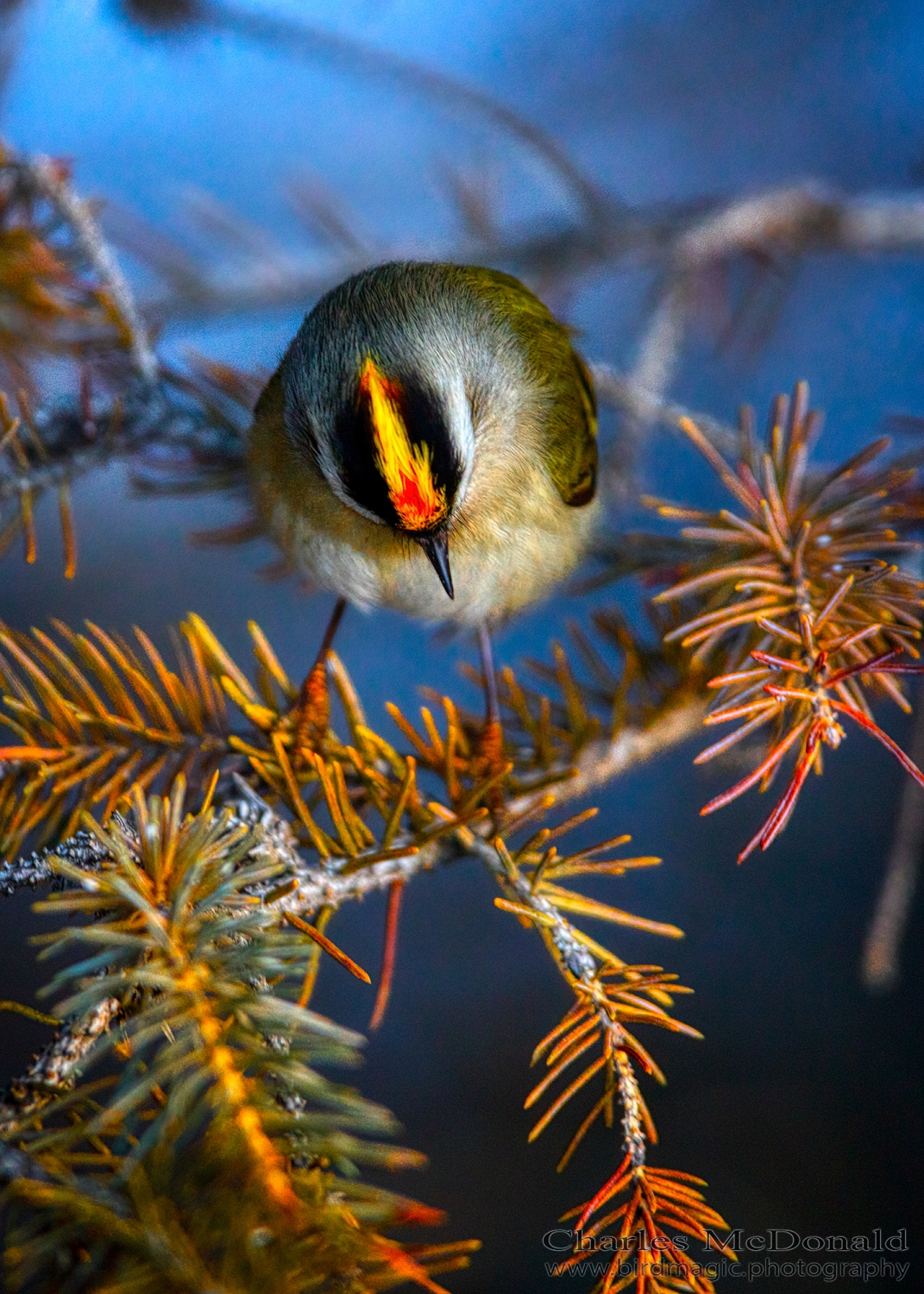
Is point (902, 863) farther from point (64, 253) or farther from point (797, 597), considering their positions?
point (64, 253)

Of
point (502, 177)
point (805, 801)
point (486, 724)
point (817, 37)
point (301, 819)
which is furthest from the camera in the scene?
point (502, 177)

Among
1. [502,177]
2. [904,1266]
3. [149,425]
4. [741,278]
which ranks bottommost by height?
[904,1266]

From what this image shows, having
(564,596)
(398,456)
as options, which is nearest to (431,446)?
(398,456)

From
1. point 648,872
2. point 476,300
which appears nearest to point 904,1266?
point 648,872

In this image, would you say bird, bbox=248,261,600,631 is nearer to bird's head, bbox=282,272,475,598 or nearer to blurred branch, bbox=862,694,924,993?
bird's head, bbox=282,272,475,598

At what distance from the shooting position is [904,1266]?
709 millimetres

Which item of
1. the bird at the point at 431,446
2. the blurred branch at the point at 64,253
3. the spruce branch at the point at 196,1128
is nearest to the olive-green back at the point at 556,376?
the bird at the point at 431,446

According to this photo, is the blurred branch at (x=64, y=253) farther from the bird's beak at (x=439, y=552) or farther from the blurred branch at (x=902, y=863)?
the blurred branch at (x=902, y=863)

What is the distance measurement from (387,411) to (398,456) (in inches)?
1.2

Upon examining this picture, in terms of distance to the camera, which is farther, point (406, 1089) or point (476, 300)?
point (406, 1089)

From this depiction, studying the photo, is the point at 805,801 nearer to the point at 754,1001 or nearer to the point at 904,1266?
the point at 754,1001

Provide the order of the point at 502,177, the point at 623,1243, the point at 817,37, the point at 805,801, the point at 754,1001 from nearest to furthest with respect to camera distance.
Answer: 1. the point at 623,1243
2. the point at 754,1001
3. the point at 805,801
4. the point at 817,37
5. the point at 502,177

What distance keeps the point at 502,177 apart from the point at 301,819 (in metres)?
1.29

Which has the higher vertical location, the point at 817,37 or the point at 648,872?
the point at 817,37
